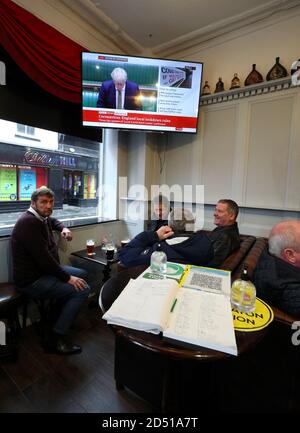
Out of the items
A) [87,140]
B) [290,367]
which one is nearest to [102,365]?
[290,367]

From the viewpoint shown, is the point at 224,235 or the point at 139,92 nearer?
the point at 224,235

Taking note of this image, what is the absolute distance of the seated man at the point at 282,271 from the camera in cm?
92

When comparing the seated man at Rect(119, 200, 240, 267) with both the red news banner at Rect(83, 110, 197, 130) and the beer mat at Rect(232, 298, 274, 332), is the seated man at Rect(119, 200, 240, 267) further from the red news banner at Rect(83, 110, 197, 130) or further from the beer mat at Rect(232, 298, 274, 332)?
the red news banner at Rect(83, 110, 197, 130)

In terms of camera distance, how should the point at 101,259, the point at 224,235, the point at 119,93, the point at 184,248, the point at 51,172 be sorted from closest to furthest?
the point at 184,248 → the point at 224,235 → the point at 101,259 → the point at 119,93 → the point at 51,172

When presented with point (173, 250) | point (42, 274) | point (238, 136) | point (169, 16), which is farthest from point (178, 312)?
point (169, 16)

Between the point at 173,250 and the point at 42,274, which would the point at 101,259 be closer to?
the point at 42,274

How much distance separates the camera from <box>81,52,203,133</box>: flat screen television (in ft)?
6.99

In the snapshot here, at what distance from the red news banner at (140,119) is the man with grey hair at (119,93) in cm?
8

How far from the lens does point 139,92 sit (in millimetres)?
2264

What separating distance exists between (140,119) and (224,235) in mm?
1583

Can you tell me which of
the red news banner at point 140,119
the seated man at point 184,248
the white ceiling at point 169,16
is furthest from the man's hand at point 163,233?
the white ceiling at point 169,16

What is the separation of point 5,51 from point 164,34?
1780 mm

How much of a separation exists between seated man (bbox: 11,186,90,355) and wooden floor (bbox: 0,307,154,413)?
0.12 metres
